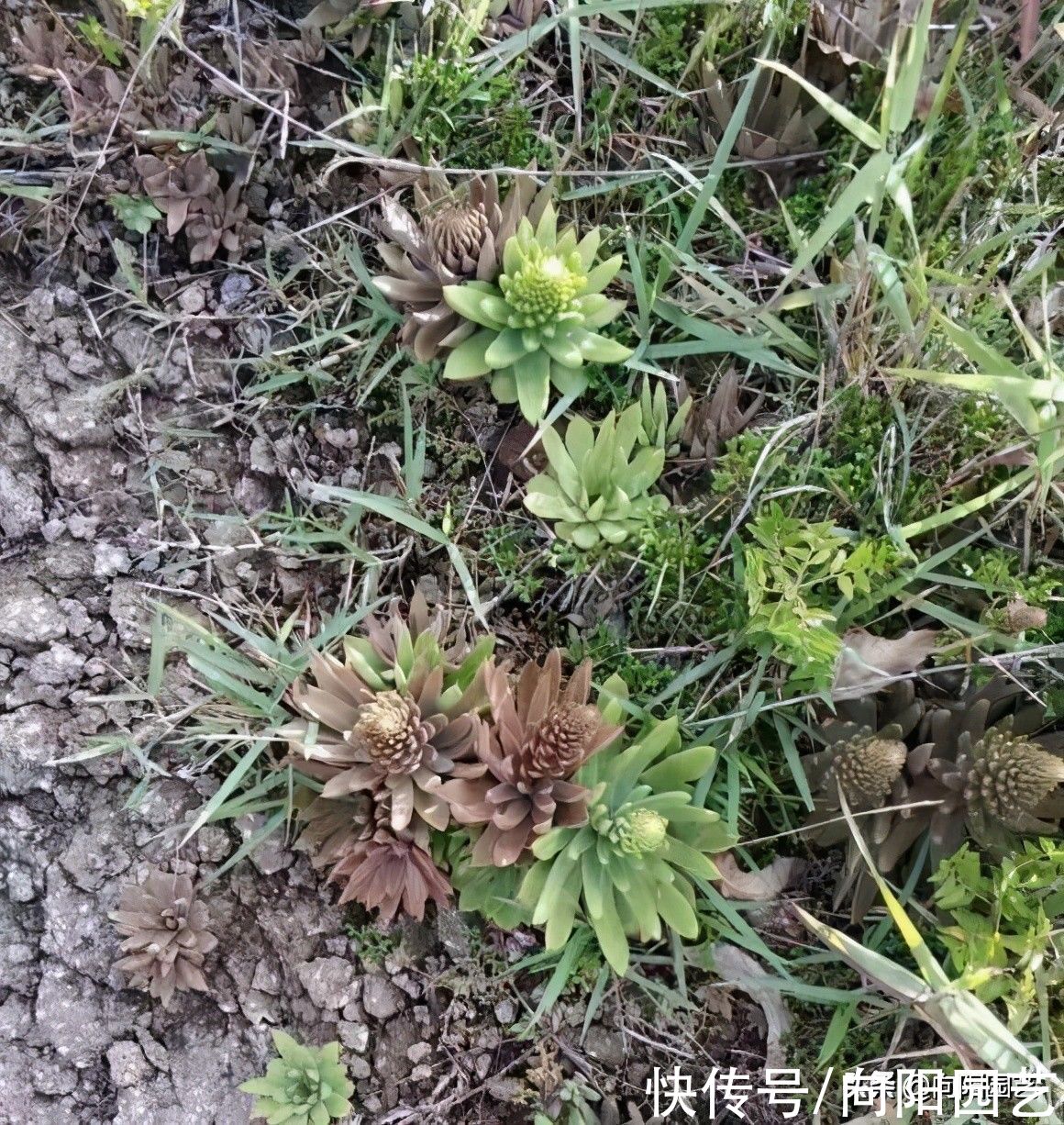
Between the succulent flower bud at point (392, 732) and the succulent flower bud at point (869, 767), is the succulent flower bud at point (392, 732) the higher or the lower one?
the lower one

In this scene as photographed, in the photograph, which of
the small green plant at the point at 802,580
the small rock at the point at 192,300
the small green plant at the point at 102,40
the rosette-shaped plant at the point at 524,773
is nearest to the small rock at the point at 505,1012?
the rosette-shaped plant at the point at 524,773

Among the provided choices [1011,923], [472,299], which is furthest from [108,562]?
[1011,923]

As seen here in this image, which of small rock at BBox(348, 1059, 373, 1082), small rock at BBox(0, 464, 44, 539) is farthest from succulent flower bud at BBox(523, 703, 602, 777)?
small rock at BBox(0, 464, 44, 539)

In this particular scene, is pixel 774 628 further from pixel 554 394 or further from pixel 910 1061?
pixel 910 1061

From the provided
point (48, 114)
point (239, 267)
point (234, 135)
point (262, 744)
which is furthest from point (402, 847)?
point (48, 114)

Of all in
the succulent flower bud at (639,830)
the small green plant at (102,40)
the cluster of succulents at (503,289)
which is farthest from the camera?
the small green plant at (102,40)

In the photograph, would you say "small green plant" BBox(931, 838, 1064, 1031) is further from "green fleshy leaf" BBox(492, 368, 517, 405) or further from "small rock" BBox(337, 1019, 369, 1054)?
"green fleshy leaf" BBox(492, 368, 517, 405)

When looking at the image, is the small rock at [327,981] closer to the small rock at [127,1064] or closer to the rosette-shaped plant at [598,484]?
the small rock at [127,1064]

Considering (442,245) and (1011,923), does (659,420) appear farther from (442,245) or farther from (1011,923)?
(1011,923)
